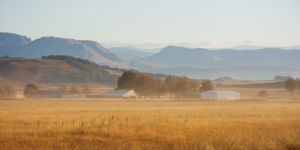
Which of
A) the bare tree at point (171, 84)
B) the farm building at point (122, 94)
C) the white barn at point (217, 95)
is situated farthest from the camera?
the bare tree at point (171, 84)

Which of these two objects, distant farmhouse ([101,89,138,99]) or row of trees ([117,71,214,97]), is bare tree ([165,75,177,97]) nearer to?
row of trees ([117,71,214,97])

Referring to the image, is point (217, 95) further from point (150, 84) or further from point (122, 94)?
point (122, 94)

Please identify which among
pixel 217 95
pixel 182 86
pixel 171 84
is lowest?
pixel 217 95

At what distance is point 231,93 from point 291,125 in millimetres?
98334

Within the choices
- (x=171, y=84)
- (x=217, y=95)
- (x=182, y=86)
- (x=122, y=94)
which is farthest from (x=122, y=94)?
(x=217, y=95)

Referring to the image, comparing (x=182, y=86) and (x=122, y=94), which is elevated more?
(x=182, y=86)

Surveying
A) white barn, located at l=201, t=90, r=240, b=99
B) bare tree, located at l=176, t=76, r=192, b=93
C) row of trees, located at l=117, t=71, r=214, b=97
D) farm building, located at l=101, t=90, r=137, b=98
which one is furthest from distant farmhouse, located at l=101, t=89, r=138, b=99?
white barn, located at l=201, t=90, r=240, b=99

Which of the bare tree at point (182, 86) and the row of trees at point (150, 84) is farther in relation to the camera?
the bare tree at point (182, 86)

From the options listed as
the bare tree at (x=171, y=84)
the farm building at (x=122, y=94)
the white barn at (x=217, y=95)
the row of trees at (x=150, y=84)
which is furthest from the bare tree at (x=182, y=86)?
the farm building at (x=122, y=94)

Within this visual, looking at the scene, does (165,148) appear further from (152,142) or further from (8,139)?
(8,139)

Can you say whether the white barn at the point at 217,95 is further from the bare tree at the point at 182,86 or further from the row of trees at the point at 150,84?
the bare tree at the point at 182,86

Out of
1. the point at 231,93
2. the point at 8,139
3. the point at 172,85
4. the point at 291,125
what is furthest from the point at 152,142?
the point at 172,85

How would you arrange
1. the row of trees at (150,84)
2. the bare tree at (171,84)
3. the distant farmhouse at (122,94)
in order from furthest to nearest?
the bare tree at (171,84)
the row of trees at (150,84)
the distant farmhouse at (122,94)

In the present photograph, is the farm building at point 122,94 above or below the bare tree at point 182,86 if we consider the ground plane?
below
